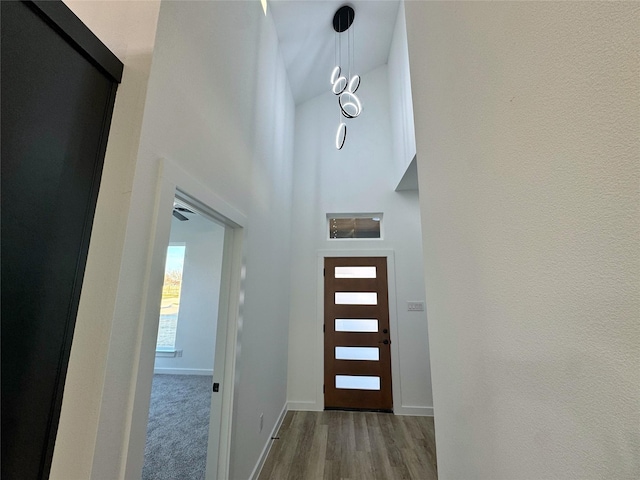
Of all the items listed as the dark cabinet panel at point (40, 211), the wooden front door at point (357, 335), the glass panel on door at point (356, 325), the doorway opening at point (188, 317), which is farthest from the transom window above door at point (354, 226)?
the dark cabinet panel at point (40, 211)

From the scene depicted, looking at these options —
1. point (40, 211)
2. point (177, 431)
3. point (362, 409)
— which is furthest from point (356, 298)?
point (40, 211)

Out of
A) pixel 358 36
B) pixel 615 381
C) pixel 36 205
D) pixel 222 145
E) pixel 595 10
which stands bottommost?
pixel 615 381

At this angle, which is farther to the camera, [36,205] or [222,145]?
[222,145]

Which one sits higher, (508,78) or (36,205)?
(508,78)

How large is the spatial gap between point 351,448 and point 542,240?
2.96 meters

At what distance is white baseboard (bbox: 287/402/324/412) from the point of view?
3.65 m

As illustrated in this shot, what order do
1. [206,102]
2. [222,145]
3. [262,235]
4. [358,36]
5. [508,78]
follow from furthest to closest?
[358,36]
[262,235]
[222,145]
[206,102]
[508,78]

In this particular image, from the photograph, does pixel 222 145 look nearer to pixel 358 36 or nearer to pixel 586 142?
pixel 586 142

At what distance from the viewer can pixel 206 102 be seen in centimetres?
155

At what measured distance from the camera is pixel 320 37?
363 cm

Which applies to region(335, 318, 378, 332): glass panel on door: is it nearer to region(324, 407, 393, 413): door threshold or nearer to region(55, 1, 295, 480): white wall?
region(55, 1, 295, 480): white wall

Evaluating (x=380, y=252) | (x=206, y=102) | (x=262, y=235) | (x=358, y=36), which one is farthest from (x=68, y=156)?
(x=358, y=36)

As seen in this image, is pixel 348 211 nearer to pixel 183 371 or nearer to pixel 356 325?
pixel 356 325

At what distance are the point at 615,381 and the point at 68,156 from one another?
5.12ft
